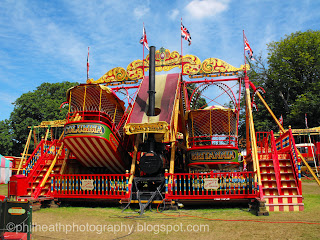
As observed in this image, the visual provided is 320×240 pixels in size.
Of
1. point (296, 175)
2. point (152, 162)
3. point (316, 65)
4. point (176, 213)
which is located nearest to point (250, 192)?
point (296, 175)

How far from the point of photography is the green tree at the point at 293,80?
101 feet

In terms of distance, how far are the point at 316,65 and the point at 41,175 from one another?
1196 inches

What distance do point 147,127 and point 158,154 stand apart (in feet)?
4.37

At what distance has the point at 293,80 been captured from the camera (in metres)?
32.3

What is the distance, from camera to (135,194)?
1154cm

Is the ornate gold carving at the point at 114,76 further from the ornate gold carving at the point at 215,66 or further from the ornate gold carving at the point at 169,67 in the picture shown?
the ornate gold carving at the point at 215,66

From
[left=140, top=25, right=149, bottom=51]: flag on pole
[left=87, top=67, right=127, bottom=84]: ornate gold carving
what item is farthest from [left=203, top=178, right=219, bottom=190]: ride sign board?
[left=140, top=25, right=149, bottom=51]: flag on pole

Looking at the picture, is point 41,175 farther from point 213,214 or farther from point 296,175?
point 296,175

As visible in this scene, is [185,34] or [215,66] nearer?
[215,66]

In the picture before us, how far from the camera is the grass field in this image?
672 centimetres

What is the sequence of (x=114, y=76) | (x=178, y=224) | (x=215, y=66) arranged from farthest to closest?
1. (x=114, y=76)
2. (x=215, y=66)
3. (x=178, y=224)

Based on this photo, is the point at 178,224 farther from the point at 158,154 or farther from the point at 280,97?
the point at 280,97

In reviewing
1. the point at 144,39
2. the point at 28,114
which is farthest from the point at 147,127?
the point at 28,114

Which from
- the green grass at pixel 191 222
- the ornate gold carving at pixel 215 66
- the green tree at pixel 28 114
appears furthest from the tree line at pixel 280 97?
the green grass at pixel 191 222
